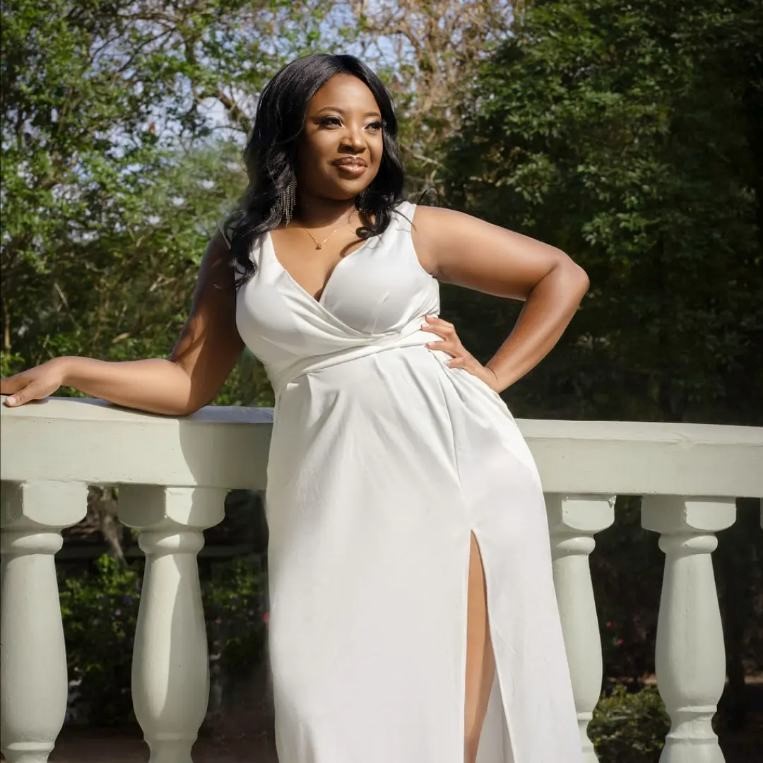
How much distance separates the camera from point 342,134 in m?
2.61

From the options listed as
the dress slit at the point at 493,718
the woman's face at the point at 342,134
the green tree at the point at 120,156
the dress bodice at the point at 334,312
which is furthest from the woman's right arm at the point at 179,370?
the green tree at the point at 120,156

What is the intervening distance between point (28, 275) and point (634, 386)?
19.4 ft

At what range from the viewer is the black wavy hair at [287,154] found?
261 cm

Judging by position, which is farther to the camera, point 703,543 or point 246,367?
point 246,367

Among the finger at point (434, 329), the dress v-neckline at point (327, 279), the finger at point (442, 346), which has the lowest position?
the finger at point (442, 346)

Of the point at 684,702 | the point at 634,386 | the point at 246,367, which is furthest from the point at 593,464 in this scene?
the point at 246,367

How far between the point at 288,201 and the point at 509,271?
1.55ft

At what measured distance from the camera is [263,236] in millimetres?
2600

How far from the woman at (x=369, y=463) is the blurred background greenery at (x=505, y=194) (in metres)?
7.81

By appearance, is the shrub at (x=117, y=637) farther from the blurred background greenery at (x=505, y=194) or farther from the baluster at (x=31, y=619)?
the baluster at (x=31, y=619)

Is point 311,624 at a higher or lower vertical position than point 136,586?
higher

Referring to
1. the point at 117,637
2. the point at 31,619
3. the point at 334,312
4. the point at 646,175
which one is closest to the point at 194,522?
the point at 31,619

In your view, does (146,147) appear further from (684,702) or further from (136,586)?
(684,702)

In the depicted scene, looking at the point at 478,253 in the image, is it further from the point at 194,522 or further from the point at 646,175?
the point at 646,175
